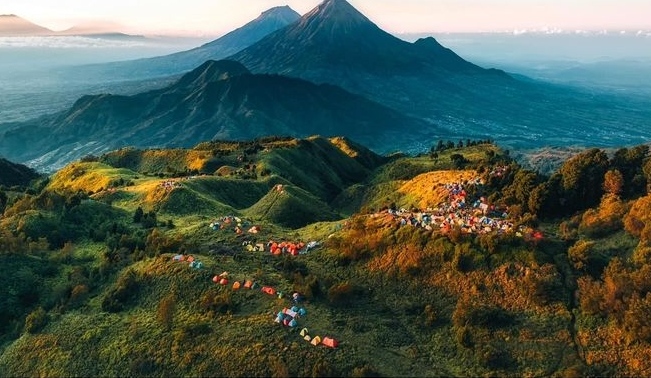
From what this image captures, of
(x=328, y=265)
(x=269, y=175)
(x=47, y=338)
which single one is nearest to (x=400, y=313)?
(x=328, y=265)

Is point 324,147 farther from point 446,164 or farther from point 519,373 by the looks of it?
point 519,373

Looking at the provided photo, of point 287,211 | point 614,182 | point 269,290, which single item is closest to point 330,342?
point 269,290

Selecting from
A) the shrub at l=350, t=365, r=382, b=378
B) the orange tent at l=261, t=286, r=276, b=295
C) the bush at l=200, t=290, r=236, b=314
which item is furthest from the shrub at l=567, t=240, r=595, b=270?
the bush at l=200, t=290, r=236, b=314

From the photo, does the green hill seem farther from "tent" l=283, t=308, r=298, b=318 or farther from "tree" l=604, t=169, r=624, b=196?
"tree" l=604, t=169, r=624, b=196

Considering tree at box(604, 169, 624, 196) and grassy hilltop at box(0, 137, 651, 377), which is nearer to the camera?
grassy hilltop at box(0, 137, 651, 377)

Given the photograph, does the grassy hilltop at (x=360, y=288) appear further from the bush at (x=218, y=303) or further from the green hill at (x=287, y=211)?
the green hill at (x=287, y=211)

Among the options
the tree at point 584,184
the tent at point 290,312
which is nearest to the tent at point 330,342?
the tent at point 290,312

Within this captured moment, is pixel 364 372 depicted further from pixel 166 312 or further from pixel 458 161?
pixel 458 161
